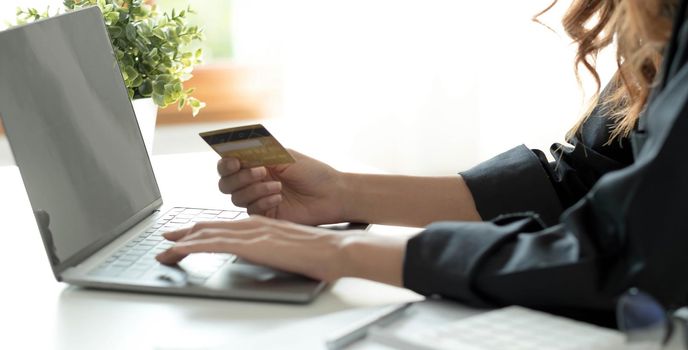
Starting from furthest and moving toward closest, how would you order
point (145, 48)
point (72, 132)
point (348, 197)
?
point (145, 48) → point (348, 197) → point (72, 132)

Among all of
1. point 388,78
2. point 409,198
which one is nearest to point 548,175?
point 409,198

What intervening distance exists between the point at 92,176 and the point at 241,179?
0.19 metres

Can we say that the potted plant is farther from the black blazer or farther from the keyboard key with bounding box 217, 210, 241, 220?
the black blazer

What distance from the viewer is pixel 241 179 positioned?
1270 millimetres

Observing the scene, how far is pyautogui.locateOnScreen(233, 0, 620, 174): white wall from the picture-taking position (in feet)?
9.10

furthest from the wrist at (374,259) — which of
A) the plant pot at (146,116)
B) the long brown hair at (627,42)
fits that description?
the plant pot at (146,116)

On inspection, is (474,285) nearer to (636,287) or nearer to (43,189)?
(636,287)

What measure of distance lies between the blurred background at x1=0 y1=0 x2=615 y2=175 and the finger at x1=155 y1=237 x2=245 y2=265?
1730 mm

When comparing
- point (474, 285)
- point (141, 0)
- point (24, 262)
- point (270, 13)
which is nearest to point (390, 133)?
point (270, 13)

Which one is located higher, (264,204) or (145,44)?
(145,44)

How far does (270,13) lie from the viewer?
2.75m

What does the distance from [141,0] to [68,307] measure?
658 mm

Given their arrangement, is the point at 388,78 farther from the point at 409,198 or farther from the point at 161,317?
the point at 161,317

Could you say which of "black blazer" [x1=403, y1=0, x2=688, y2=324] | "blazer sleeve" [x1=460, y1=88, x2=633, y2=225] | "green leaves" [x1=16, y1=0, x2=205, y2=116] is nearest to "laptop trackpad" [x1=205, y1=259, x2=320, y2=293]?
"black blazer" [x1=403, y1=0, x2=688, y2=324]
